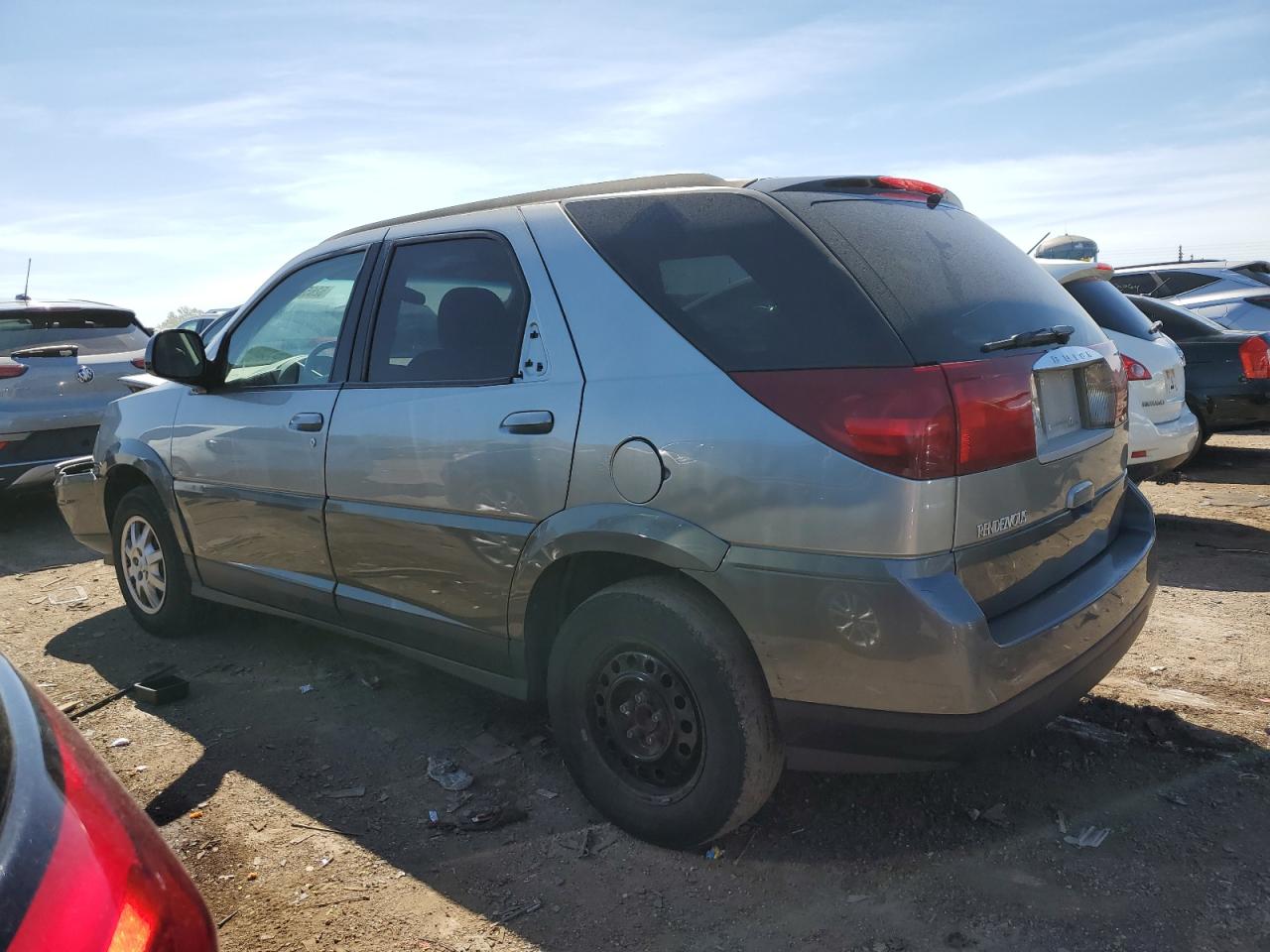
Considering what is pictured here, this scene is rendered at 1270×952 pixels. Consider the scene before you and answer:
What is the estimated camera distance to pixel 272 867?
2926mm

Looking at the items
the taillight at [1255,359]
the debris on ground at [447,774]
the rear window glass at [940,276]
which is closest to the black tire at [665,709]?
the debris on ground at [447,774]

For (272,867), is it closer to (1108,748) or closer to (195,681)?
(195,681)

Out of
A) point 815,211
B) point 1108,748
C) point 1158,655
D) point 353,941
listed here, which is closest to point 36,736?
point 353,941

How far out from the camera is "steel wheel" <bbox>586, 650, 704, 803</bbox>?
2730mm

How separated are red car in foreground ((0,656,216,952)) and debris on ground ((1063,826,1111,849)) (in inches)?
93.8

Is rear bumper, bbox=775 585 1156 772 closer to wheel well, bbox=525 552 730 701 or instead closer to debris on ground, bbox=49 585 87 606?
wheel well, bbox=525 552 730 701

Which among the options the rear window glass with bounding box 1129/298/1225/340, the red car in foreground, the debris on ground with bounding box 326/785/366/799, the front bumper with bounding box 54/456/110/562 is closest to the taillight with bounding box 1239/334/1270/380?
the rear window glass with bounding box 1129/298/1225/340

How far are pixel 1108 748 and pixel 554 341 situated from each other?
230cm

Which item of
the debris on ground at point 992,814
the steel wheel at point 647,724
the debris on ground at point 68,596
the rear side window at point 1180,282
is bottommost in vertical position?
the debris on ground at point 992,814

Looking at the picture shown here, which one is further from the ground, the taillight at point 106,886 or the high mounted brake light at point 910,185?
the high mounted brake light at point 910,185

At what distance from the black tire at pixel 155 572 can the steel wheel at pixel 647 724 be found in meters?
2.70

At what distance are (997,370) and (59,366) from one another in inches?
292

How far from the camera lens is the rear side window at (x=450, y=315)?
316 centimetres

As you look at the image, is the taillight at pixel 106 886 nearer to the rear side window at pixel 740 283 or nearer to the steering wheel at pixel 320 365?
the rear side window at pixel 740 283
